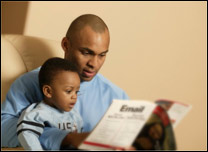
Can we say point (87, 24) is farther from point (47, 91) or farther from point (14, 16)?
point (14, 16)

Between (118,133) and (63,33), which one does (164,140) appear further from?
(63,33)

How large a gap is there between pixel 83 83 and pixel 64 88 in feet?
0.94

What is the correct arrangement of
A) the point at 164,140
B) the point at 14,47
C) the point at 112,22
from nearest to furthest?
the point at 164,140
the point at 14,47
the point at 112,22

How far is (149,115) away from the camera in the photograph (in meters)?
1.22

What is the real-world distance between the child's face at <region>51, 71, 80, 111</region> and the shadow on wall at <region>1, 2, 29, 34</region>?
2.99 feet

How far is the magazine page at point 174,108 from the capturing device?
1.22 m

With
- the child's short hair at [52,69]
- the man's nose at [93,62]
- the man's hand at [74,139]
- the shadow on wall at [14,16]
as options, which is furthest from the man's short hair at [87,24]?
the shadow on wall at [14,16]

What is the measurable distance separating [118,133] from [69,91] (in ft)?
1.06

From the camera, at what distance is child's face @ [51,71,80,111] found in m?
1.47

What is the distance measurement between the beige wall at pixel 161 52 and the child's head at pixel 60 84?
933 millimetres

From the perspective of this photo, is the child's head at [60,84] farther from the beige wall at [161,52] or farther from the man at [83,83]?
the beige wall at [161,52]

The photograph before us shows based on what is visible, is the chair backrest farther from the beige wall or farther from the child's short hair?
the beige wall

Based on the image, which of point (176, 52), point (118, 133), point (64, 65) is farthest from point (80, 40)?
point (176, 52)

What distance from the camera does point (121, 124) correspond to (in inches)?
48.7
